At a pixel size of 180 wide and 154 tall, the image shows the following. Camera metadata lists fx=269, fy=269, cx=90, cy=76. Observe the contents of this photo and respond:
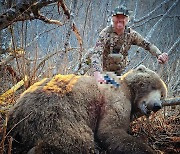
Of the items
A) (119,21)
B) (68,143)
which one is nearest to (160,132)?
(68,143)

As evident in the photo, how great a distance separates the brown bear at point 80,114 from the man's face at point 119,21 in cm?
114

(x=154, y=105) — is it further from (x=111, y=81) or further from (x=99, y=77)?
(x=99, y=77)

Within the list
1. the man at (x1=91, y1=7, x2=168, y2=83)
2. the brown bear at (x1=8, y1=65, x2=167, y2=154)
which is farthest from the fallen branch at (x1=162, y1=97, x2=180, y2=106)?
the man at (x1=91, y1=7, x2=168, y2=83)

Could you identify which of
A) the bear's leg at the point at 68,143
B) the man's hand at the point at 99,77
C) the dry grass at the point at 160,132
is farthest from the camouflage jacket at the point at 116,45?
the bear's leg at the point at 68,143

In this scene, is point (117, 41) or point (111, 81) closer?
point (111, 81)

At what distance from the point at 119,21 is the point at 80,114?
76.4 inches

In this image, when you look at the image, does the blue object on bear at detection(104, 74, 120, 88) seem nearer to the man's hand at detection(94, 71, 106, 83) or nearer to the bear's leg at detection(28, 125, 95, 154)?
the man's hand at detection(94, 71, 106, 83)

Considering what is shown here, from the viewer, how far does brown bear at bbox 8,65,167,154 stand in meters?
2.32

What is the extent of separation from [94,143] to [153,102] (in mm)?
816

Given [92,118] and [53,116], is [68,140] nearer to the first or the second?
[53,116]

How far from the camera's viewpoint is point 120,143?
2463 millimetres

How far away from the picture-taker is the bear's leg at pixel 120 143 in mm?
2402

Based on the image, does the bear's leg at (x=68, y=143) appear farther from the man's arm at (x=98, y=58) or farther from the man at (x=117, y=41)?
the man at (x=117, y=41)

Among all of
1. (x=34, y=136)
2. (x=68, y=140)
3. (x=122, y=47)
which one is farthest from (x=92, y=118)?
(x=122, y=47)
